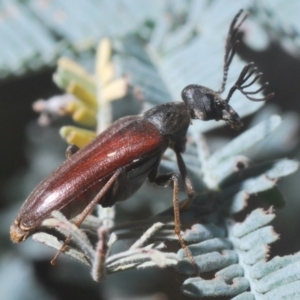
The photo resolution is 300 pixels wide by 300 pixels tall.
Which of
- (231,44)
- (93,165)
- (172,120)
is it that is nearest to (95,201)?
(93,165)

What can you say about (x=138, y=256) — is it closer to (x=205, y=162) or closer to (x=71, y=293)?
(x=205, y=162)

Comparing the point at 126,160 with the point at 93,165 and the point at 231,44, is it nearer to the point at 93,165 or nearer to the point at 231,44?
the point at 93,165

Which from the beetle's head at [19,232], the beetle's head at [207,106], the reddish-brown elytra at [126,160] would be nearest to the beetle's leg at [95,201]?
the reddish-brown elytra at [126,160]

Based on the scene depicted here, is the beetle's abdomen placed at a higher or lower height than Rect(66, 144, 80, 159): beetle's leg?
lower

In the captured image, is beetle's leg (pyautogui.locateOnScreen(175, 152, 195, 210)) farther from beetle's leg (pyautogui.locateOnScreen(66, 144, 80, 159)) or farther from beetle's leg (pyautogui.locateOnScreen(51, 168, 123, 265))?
beetle's leg (pyautogui.locateOnScreen(66, 144, 80, 159))

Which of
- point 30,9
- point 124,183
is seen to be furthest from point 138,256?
point 30,9

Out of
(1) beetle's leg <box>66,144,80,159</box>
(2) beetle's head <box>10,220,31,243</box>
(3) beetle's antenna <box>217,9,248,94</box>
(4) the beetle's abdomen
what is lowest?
(2) beetle's head <box>10,220,31,243</box>

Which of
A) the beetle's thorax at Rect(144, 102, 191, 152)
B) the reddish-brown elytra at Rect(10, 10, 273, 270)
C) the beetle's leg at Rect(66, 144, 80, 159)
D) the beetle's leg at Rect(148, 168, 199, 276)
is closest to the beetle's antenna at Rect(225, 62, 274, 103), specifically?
the reddish-brown elytra at Rect(10, 10, 273, 270)
